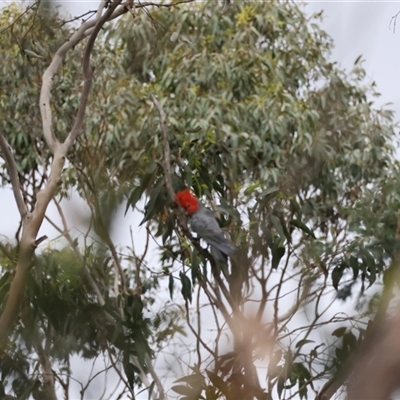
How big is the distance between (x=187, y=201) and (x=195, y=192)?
18 cm

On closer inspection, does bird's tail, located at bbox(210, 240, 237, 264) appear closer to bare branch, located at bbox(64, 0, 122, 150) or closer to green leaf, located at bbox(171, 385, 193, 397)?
bare branch, located at bbox(64, 0, 122, 150)

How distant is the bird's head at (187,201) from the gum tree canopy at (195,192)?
0.04 m

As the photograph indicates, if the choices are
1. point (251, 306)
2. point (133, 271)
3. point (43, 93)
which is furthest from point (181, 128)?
point (251, 306)

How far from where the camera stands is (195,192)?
3.02 metres

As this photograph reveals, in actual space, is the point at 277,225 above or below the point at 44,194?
below

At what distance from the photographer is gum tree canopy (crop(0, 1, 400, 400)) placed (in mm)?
711

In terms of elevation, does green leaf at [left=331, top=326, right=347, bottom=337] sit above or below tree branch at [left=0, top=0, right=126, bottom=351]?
below

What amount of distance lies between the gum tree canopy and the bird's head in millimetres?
42

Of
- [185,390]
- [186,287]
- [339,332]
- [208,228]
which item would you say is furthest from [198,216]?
[339,332]

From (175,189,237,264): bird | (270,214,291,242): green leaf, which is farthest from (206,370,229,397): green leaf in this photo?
(175,189,237,264): bird

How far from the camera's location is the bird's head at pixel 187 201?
279cm

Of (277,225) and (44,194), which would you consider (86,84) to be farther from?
(277,225)

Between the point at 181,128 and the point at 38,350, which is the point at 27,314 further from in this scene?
the point at 181,128

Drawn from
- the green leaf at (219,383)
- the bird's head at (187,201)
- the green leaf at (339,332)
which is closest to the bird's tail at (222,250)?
the bird's head at (187,201)
